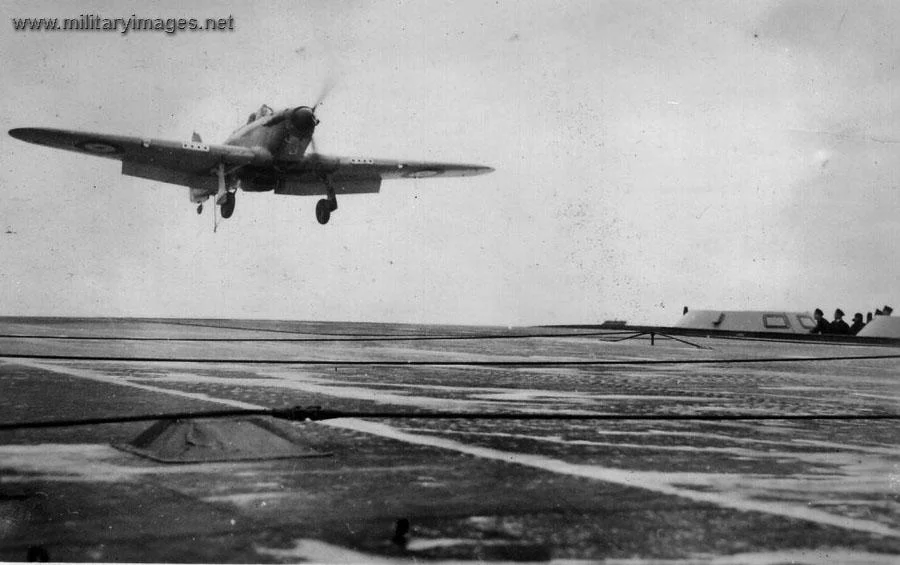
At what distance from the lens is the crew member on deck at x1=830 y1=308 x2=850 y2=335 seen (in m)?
35.4

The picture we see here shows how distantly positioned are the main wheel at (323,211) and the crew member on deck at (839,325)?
20879 mm

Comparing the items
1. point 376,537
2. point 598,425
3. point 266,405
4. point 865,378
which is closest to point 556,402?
point 598,425

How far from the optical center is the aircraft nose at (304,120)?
3266 centimetres

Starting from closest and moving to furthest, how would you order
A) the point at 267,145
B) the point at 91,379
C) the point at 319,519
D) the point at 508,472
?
the point at 319,519 → the point at 508,472 → the point at 91,379 → the point at 267,145

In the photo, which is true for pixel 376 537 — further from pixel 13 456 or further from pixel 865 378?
pixel 865 378

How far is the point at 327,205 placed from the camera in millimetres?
36000

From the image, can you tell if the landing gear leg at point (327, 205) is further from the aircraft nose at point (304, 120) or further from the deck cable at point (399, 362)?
the deck cable at point (399, 362)

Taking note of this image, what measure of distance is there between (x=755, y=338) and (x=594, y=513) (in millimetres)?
31829

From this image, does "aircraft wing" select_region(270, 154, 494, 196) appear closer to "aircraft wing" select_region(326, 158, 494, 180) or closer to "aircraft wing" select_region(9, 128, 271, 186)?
"aircraft wing" select_region(326, 158, 494, 180)

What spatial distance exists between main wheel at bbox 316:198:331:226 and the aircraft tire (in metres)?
3.43

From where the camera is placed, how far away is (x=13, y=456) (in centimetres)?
681

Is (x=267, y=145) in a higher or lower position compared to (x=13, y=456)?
higher

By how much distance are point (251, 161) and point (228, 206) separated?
9.43 ft

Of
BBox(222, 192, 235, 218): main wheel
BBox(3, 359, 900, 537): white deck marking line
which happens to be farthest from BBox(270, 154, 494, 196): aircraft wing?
BBox(3, 359, 900, 537): white deck marking line
